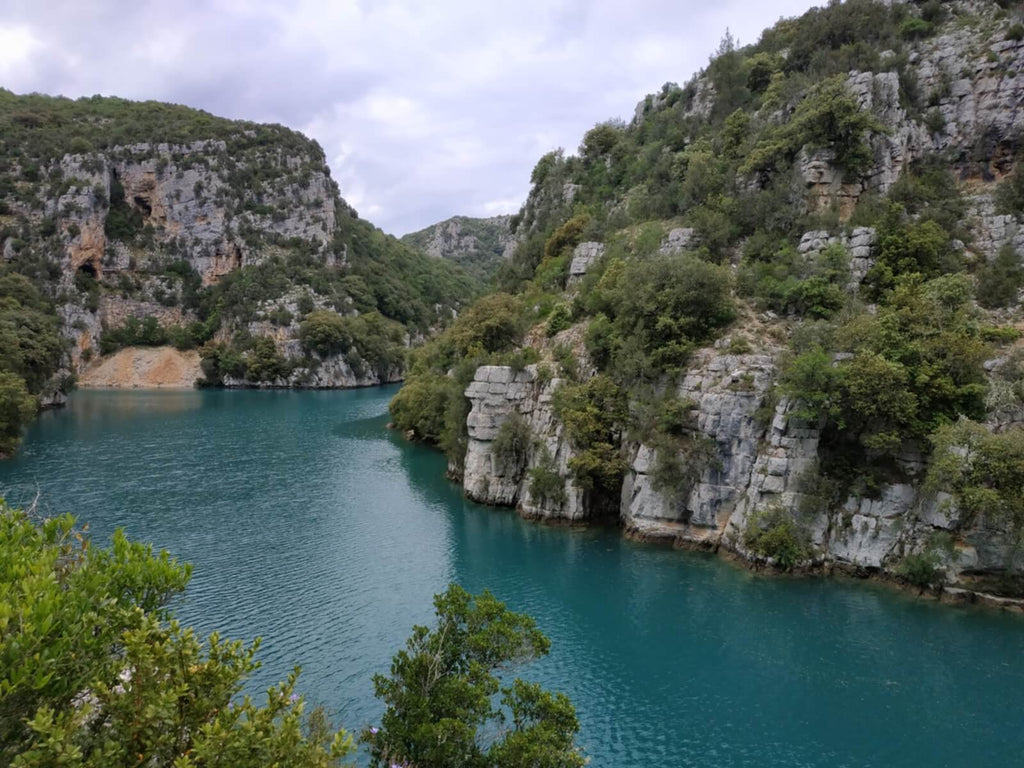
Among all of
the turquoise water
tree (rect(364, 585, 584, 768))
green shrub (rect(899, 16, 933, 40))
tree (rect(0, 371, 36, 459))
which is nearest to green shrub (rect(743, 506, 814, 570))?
the turquoise water

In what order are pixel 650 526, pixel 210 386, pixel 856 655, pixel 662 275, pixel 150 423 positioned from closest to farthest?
pixel 856 655, pixel 650 526, pixel 662 275, pixel 150 423, pixel 210 386

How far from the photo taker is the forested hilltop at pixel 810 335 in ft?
92.0

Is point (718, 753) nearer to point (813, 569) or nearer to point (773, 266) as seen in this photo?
point (813, 569)

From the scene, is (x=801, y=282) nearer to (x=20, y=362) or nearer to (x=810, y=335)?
(x=810, y=335)

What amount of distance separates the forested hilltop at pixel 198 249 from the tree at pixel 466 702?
102 meters

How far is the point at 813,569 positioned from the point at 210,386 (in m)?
110

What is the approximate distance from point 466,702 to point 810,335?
85.9 feet

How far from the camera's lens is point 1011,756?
57.5ft

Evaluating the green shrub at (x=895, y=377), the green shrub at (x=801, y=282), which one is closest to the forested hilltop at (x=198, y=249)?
the green shrub at (x=801, y=282)

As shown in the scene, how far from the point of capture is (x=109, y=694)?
336 inches

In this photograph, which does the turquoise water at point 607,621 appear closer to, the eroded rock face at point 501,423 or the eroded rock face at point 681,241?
the eroded rock face at point 501,423

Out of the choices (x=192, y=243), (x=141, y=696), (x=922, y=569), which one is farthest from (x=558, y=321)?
(x=192, y=243)

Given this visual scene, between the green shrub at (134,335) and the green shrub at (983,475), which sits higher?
the green shrub at (134,335)

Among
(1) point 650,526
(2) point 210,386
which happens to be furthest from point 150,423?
(1) point 650,526
